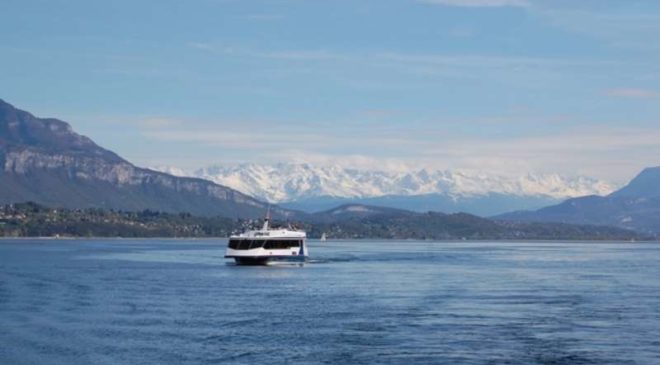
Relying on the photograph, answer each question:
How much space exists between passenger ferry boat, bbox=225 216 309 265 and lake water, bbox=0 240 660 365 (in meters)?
23.6

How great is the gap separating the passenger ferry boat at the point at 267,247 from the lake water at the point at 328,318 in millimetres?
23609

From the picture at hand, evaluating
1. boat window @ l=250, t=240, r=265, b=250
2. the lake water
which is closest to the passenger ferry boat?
boat window @ l=250, t=240, r=265, b=250

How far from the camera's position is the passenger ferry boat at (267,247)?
7308 inches

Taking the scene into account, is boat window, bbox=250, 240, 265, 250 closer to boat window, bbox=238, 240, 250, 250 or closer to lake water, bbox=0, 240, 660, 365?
boat window, bbox=238, 240, 250, 250

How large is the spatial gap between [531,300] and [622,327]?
2526 centimetres

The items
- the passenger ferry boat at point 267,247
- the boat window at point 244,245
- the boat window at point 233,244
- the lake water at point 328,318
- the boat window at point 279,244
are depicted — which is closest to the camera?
the lake water at point 328,318

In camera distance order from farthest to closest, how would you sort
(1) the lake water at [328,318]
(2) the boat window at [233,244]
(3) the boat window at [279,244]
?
(2) the boat window at [233,244], (3) the boat window at [279,244], (1) the lake water at [328,318]

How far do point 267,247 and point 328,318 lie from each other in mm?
86580

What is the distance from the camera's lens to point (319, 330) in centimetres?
9150

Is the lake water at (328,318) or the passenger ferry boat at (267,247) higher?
the passenger ferry boat at (267,247)

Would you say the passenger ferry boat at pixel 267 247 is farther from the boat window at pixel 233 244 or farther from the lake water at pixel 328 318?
the lake water at pixel 328 318

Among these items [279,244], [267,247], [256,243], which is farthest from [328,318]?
[279,244]

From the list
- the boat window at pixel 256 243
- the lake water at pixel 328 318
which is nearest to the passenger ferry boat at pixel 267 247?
the boat window at pixel 256 243

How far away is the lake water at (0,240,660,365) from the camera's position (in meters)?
78.4
